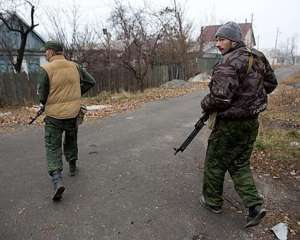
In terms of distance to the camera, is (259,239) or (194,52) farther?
(194,52)

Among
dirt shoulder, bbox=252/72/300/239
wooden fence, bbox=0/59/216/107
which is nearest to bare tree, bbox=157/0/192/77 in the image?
wooden fence, bbox=0/59/216/107

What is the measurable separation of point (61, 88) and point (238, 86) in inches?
84.3

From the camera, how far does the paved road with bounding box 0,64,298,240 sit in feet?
10.2

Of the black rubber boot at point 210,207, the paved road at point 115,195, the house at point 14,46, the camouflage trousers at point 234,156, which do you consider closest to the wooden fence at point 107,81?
the house at point 14,46

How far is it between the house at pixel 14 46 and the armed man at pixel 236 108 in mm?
10062

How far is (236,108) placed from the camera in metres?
3.08

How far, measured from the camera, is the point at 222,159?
129 inches

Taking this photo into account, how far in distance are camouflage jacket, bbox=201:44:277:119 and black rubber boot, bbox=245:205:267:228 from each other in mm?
918

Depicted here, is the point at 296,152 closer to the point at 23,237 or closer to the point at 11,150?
the point at 23,237

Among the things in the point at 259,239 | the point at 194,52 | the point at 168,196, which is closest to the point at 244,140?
the point at 259,239

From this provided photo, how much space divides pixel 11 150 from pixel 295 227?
507 centimetres

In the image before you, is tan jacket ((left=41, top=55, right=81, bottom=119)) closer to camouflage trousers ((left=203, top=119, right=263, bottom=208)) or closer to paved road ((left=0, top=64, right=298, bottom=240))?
paved road ((left=0, top=64, right=298, bottom=240))

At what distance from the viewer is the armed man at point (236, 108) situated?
302 centimetres

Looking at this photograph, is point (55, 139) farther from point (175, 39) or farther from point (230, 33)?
point (175, 39)
